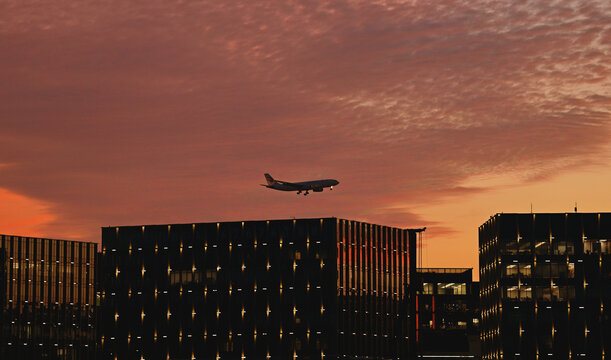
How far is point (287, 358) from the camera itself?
198875mm

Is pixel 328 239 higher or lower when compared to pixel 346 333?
higher

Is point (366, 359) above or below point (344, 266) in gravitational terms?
below

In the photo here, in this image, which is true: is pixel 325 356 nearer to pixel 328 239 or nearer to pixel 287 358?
pixel 287 358

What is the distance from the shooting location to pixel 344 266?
7859 inches

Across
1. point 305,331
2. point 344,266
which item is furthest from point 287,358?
point 344,266

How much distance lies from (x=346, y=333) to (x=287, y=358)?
10.6 m

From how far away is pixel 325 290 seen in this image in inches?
7795

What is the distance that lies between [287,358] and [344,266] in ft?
58.8

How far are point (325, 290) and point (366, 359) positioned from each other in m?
13.6

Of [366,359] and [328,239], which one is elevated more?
[328,239]

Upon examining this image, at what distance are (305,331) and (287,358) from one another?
5393 mm

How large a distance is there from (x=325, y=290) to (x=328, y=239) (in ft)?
27.9

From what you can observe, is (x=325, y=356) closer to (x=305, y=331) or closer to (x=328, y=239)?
(x=305, y=331)

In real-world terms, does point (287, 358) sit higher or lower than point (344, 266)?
lower
